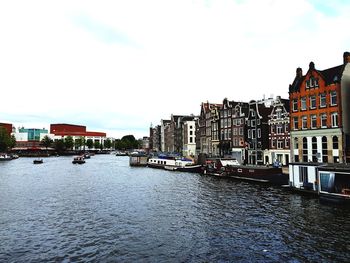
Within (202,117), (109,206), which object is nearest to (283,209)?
(109,206)

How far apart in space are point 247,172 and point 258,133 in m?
24.5

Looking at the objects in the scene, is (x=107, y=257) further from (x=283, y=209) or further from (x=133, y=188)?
(x=133, y=188)

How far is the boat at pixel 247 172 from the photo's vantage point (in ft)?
176

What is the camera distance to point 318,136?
58.6 meters

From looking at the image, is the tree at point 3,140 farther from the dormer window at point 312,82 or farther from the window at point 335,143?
the window at point 335,143

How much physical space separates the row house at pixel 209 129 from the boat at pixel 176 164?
52.0ft

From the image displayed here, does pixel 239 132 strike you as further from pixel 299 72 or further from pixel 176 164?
pixel 299 72

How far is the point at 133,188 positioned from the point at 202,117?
69.7 meters

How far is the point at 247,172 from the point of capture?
60375mm

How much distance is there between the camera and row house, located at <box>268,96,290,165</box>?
71.5 m

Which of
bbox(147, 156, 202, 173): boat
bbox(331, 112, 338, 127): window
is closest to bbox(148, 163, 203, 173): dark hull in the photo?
bbox(147, 156, 202, 173): boat

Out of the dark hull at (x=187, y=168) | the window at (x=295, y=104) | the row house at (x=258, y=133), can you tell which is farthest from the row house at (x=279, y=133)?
the dark hull at (x=187, y=168)

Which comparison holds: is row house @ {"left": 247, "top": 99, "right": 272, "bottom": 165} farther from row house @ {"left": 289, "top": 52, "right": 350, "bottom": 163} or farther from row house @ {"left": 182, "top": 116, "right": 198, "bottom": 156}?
row house @ {"left": 182, "top": 116, "right": 198, "bottom": 156}

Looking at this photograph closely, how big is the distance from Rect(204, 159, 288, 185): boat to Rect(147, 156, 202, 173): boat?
6.90 m
